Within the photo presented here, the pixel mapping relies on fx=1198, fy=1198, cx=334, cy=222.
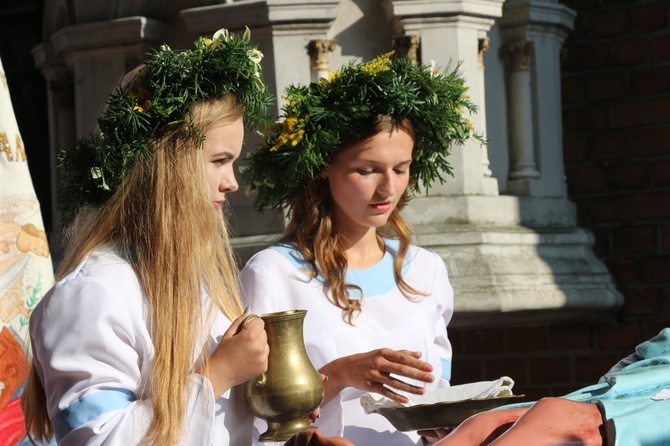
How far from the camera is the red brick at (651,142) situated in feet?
16.5

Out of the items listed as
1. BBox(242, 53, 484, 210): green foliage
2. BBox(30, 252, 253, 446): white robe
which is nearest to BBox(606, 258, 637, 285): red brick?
BBox(242, 53, 484, 210): green foliage

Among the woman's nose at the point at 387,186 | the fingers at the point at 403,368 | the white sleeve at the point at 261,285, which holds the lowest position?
the fingers at the point at 403,368

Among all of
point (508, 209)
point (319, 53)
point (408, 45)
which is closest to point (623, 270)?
point (508, 209)

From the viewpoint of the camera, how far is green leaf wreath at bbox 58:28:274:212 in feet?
7.68

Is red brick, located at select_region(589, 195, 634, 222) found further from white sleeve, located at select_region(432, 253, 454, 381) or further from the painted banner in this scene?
the painted banner

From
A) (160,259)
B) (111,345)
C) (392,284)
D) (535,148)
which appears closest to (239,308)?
(160,259)

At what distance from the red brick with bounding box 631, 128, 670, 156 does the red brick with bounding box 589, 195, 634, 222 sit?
21 centimetres

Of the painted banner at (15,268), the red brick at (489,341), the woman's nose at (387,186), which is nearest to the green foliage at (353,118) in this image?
the woman's nose at (387,186)

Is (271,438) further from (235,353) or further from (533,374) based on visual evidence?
(533,374)

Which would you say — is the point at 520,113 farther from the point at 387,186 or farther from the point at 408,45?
the point at 387,186

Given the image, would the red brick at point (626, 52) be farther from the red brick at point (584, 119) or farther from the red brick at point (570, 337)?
the red brick at point (570, 337)

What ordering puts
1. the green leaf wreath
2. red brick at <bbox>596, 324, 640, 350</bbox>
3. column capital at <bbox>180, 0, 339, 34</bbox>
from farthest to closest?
red brick at <bbox>596, 324, 640, 350</bbox> < column capital at <bbox>180, 0, 339, 34</bbox> < the green leaf wreath

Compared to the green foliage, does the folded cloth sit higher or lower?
lower

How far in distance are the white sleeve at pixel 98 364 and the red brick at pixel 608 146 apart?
10.9 ft
